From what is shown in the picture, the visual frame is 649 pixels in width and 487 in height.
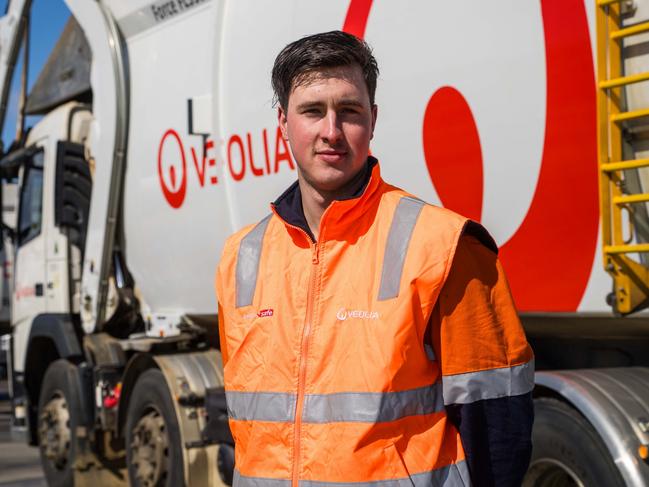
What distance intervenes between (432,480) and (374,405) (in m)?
0.18

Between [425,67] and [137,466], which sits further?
[137,466]

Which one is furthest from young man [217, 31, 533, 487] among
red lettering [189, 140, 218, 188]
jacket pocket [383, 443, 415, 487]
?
red lettering [189, 140, 218, 188]

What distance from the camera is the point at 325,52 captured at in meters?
2.16

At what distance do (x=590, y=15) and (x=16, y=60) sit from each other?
249 inches

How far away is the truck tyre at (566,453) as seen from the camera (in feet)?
10.7

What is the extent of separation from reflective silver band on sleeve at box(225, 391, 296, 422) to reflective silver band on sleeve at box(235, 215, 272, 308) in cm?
21

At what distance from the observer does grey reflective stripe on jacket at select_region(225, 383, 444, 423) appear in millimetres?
2037

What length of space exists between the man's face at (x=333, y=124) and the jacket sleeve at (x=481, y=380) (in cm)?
32

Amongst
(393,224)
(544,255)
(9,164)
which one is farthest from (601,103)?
(9,164)

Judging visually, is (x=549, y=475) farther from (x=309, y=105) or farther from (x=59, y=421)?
(x=59, y=421)

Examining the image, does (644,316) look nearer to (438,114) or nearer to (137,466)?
(438,114)

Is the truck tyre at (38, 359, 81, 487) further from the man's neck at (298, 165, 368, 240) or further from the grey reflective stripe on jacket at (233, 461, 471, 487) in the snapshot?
→ the grey reflective stripe on jacket at (233, 461, 471, 487)

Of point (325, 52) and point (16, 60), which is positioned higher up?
point (16, 60)

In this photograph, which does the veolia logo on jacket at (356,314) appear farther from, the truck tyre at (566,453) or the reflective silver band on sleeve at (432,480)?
the truck tyre at (566,453)
